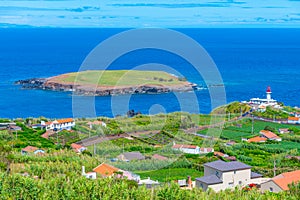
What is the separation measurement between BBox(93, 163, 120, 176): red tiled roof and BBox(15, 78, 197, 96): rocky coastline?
1945 centimetres

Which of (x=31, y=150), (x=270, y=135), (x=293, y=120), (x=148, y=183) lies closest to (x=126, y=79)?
(x=293, y=120)

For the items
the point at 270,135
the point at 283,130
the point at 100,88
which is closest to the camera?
the point at 270,135

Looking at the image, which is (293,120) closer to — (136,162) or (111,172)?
(136,162)

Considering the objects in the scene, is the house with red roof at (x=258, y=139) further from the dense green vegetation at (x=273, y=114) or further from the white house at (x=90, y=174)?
the white house at (x=90, y=174)

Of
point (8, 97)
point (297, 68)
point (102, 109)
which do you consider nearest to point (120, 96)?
point (102, 109)

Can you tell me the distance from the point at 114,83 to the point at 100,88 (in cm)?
180

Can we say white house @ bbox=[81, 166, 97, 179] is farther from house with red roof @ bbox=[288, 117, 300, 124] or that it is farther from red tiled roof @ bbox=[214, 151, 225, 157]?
house with red roof @ bbox=[288, 117, 300, 124]

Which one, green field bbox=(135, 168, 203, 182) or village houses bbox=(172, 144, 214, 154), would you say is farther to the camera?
village houses bbox=(172, 144, 214, 154)

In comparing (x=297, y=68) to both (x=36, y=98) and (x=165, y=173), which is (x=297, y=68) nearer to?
(x=36, y=98)

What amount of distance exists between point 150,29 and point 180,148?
515cm

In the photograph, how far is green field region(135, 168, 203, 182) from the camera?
15131 mm

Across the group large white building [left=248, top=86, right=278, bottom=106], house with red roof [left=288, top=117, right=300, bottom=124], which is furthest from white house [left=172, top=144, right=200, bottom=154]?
large white building [left=248, top=86, right=278, bottom=106]

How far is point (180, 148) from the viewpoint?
1845 centimetres

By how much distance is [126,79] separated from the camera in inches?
1529
